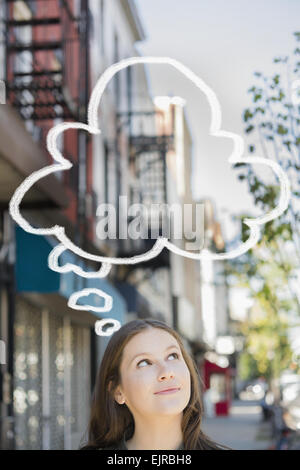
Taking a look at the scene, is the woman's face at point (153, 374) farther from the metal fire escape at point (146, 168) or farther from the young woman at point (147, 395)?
the metal fire escape at point (146, 168)

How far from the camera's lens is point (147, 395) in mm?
3252

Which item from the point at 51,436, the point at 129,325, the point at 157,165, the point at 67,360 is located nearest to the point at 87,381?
the point at 67,360

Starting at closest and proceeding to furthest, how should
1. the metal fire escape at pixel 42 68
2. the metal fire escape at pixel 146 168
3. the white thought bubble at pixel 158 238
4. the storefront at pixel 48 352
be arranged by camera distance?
1. the white thought bubble at pixel 158 238
2. the metal fire escape at pixel 42 68
3. the storefront at pixel 48 352
4. the metal fire escape at pixel 146 168

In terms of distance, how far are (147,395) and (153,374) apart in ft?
0.24

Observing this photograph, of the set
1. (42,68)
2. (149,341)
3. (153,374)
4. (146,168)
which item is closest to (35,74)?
(42,68)

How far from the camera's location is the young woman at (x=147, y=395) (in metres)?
3.25

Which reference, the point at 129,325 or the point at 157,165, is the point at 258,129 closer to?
the point at 129,325

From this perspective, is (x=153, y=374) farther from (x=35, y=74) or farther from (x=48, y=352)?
(x=48, y=352)

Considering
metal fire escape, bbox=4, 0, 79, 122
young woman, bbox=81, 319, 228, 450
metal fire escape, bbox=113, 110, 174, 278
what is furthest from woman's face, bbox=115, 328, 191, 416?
metal fire escape, bbox=113, 110, 174, 278

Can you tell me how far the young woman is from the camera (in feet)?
10.7

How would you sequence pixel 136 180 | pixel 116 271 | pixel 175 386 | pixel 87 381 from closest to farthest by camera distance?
pixel 175 386, pixel 87 381, pixel 116 271, pixel 136 180

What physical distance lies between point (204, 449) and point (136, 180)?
21.6m

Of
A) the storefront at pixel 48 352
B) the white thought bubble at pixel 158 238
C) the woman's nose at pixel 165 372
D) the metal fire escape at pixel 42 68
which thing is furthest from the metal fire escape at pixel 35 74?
the woman's nose at pixel 165 372

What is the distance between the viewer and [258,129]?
23.6 feet
